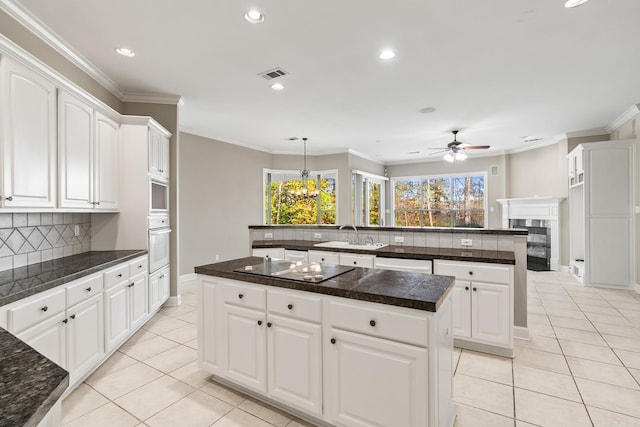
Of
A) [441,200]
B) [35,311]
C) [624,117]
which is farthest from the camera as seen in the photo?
[441,200]

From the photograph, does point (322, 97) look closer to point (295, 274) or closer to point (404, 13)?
point (404, 13)

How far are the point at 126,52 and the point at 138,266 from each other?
7.11 feet

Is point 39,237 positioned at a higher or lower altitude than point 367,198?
lower

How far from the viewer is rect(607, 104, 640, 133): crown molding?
4727 millimetres

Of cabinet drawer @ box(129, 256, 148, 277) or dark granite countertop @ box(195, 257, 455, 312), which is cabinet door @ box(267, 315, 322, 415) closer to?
dark granite countertop @ box(195, 257, 455, 312)

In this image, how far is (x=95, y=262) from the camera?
8.77 ft

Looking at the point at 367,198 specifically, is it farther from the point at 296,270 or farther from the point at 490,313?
the point at 296,270

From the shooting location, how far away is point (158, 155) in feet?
12.5

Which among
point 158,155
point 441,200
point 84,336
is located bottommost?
point 84,336

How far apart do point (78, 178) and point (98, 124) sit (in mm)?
652

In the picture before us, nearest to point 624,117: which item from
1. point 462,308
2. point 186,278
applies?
point 462,308

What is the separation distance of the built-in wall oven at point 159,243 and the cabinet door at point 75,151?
80cm

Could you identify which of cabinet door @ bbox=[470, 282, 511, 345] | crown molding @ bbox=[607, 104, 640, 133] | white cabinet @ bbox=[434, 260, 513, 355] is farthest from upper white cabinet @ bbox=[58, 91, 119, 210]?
crown molding @ bbox=[607, 104, 640, 133]

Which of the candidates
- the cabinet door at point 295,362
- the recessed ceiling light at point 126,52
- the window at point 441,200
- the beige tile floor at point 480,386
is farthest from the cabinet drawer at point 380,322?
the window at point 441,200
